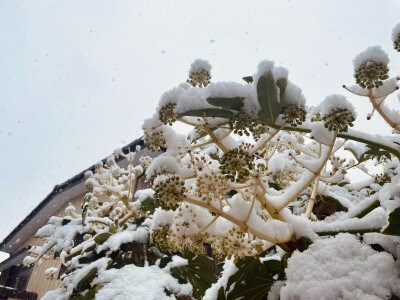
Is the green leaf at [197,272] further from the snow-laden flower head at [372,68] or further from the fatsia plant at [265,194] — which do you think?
the snow-laden flower head at [372,68]

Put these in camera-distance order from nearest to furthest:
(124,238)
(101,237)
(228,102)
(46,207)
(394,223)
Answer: (394,223)
(228,102)
(124,238)
(101,237)
(46,207)

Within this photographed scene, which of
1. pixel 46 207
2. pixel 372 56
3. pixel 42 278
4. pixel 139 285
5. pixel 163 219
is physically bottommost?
pixel 139 285

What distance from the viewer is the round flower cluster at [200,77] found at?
125cm

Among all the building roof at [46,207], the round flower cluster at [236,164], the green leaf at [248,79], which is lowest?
the round flower cluster at [236,164]

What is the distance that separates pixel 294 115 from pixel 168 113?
0.44 m

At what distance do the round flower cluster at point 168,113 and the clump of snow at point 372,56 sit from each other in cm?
76

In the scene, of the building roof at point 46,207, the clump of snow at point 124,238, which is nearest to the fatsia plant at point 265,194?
the clump of snow at point 124,238

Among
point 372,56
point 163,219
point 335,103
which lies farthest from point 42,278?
point 372,56

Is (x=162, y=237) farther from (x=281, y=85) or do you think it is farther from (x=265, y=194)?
(x=281, y=85)

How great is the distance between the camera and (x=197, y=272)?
188 centimetres

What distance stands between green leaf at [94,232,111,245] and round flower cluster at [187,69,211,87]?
166 cm

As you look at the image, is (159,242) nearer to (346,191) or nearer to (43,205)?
(346,191)

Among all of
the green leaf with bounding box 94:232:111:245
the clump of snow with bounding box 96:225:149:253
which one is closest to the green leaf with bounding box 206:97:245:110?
the clump of snow with bounding box 96:225:149:253

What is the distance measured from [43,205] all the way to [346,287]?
928 cm
